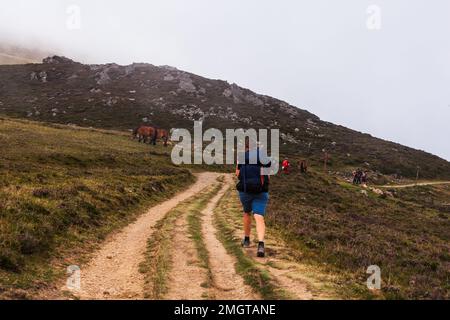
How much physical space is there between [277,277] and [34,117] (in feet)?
301

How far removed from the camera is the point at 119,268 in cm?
1101

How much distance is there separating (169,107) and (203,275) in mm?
103227

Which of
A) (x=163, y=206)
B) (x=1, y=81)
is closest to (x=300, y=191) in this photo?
(x=163, y=206)

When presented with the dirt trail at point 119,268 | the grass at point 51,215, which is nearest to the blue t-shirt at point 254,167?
the dirt trail at point 119,268

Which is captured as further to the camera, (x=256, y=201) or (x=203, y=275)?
(x=256, y=201)

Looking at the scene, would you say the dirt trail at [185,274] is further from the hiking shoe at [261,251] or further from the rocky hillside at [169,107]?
the rocky hillside at [169,107]

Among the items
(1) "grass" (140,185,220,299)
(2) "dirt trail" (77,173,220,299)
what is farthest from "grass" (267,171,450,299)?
(2) "dirt trail" (77,173,220,299)

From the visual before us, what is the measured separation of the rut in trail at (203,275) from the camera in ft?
28.2

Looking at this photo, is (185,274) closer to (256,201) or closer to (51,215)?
(256,201)

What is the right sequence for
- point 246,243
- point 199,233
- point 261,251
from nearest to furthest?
1. point 261,251
2. point 246,243
3. point 199,233

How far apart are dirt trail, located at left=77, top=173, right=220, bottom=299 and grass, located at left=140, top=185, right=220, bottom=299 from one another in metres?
0.21

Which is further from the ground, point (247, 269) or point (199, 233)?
point (247, 269)

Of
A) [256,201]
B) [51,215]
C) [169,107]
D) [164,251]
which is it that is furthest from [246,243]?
[169,107]

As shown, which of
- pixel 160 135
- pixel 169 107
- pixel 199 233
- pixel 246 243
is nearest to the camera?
pixel 246 243
